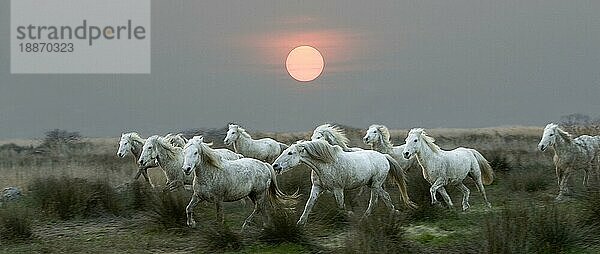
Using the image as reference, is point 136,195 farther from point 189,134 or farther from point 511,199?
point 189,134

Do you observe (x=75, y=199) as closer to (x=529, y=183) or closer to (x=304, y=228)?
(x=304, y=228)

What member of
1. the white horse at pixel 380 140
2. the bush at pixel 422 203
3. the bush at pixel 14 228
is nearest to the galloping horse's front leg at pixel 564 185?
the bush at pixel 422 203

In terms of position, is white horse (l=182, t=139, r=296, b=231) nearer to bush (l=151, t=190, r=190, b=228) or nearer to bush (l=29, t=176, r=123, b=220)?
bush (l=151, t=190, r=190, b=228)

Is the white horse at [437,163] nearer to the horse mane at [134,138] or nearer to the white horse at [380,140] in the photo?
the white horse at [380,140]

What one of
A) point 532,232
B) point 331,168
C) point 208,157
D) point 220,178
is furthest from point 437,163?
point 208,157

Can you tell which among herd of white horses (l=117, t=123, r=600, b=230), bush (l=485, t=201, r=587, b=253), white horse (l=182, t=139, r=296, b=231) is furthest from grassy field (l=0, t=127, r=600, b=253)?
white horse (l=182, t=139, r=296, b=231)

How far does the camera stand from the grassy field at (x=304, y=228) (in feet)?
27.5

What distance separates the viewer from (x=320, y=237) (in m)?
9.91

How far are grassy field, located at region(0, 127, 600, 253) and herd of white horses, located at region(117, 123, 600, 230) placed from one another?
0.36 metres

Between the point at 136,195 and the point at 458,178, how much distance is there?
6022mm

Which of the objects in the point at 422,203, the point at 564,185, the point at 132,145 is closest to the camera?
the point at 422,203

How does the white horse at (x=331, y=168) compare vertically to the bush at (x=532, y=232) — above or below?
above

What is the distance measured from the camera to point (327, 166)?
33.7 feet

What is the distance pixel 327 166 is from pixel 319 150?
27 centimetres
